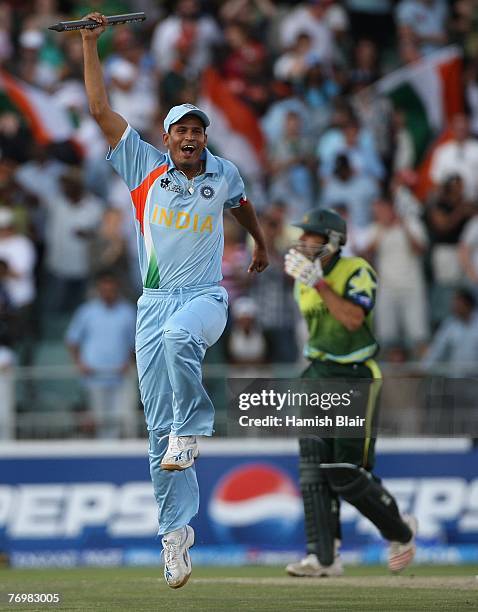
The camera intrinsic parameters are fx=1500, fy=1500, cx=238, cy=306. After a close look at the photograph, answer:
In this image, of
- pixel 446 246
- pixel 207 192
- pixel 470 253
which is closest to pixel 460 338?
pixel 470 253

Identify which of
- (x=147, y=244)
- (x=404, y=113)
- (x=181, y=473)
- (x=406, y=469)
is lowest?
(x=406, y=469)

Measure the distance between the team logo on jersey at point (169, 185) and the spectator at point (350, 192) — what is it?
8.21 metres

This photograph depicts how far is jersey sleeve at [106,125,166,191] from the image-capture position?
30.3 feet

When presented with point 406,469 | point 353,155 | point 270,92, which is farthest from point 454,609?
point 270,92

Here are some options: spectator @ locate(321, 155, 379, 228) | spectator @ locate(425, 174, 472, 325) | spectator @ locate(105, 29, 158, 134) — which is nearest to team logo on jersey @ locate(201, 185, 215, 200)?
spectator @ locate(321, 155, 379, 228)

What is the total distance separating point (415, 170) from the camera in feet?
61.0

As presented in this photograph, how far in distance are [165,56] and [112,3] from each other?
134 centimetres

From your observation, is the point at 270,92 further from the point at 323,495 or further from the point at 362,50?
the point at 323,495

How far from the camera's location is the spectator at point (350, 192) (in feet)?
56.7

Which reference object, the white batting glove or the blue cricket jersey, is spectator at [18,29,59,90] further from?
the blue cricket jersey

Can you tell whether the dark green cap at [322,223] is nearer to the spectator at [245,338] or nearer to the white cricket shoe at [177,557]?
the white cricket shoe at [177,557]

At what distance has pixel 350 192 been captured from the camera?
57.1 ft

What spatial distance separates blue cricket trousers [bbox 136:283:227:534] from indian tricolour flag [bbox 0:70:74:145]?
890 cm

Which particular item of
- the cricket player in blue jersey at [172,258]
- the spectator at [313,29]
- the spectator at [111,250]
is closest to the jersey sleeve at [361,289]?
the cricket player in blue jersey at [172,258]
